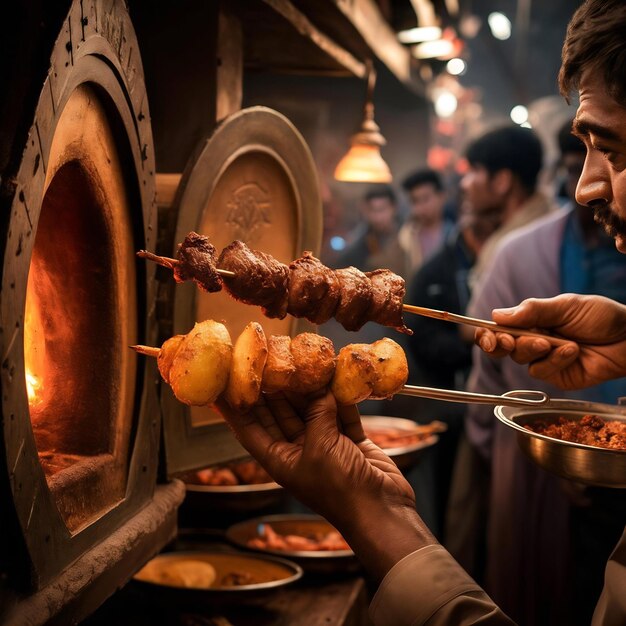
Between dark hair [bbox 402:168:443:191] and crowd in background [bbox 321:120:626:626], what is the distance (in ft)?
6.33

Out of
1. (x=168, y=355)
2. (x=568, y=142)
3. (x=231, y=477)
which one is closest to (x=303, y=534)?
(x=231, y=477)

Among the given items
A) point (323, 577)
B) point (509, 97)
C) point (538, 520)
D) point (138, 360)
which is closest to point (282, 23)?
point (138, 360)

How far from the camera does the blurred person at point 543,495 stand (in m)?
5.20

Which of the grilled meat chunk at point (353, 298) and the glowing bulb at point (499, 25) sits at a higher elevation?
the glowing bulb at point (499, 25)

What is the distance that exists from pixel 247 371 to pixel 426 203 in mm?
8139

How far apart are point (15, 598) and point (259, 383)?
0.77m

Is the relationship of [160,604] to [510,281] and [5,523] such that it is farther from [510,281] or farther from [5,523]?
[510,281]

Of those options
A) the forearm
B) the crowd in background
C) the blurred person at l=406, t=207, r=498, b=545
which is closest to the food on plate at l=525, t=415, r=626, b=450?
the forearm

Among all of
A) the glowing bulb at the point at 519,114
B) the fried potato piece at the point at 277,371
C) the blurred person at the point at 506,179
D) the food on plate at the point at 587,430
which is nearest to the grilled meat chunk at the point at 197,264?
the fried potato piece at the point at 277,371

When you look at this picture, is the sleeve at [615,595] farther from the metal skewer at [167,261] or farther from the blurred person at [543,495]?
the blurred person at [543,495]

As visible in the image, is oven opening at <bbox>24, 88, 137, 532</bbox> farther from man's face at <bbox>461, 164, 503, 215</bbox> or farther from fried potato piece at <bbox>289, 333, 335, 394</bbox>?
man's face at <bbox>461, 164, 503, 215</bbox>

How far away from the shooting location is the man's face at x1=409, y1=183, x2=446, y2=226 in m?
9.86

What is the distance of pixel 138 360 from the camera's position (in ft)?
8.61

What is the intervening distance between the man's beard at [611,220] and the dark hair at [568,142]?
343 centimetres
